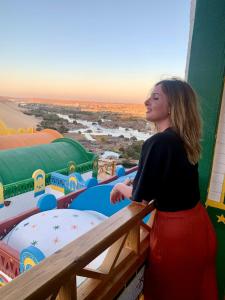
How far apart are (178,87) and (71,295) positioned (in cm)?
84

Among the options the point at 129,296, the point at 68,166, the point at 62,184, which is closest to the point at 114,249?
the point at 129,296

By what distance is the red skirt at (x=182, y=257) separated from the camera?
1103 millimetres

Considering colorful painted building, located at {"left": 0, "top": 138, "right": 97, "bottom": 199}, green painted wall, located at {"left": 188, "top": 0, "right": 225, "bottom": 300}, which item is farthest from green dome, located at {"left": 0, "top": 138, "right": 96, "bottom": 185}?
green painted wall, located at {"left": 188, "top": 0, "right": 225, "bottom": 300}

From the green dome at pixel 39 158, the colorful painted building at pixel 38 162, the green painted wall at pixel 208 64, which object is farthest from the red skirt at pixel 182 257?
the green dome at pixel 39 158

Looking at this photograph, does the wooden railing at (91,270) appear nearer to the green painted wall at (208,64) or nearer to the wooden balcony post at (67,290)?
the wooden balcony post at (67,290)

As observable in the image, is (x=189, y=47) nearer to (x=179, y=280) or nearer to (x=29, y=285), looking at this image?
(x=179, y=280)

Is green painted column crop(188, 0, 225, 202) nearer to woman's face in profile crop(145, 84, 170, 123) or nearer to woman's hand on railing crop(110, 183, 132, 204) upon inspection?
woman's face in profile crop(145, 84, 170, 123)

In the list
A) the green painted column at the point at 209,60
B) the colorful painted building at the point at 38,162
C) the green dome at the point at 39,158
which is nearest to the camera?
the green painted column at the point at 209,60

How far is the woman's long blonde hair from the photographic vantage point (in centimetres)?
103

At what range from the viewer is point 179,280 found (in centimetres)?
117

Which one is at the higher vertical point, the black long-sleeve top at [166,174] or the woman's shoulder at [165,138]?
the woman's shoulder at [165,138]

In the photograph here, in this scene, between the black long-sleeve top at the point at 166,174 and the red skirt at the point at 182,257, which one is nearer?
the black long-sleeve top at the point at 166,174

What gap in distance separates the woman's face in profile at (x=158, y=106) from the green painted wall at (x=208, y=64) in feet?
1.72

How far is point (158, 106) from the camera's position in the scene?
107 centimetres
